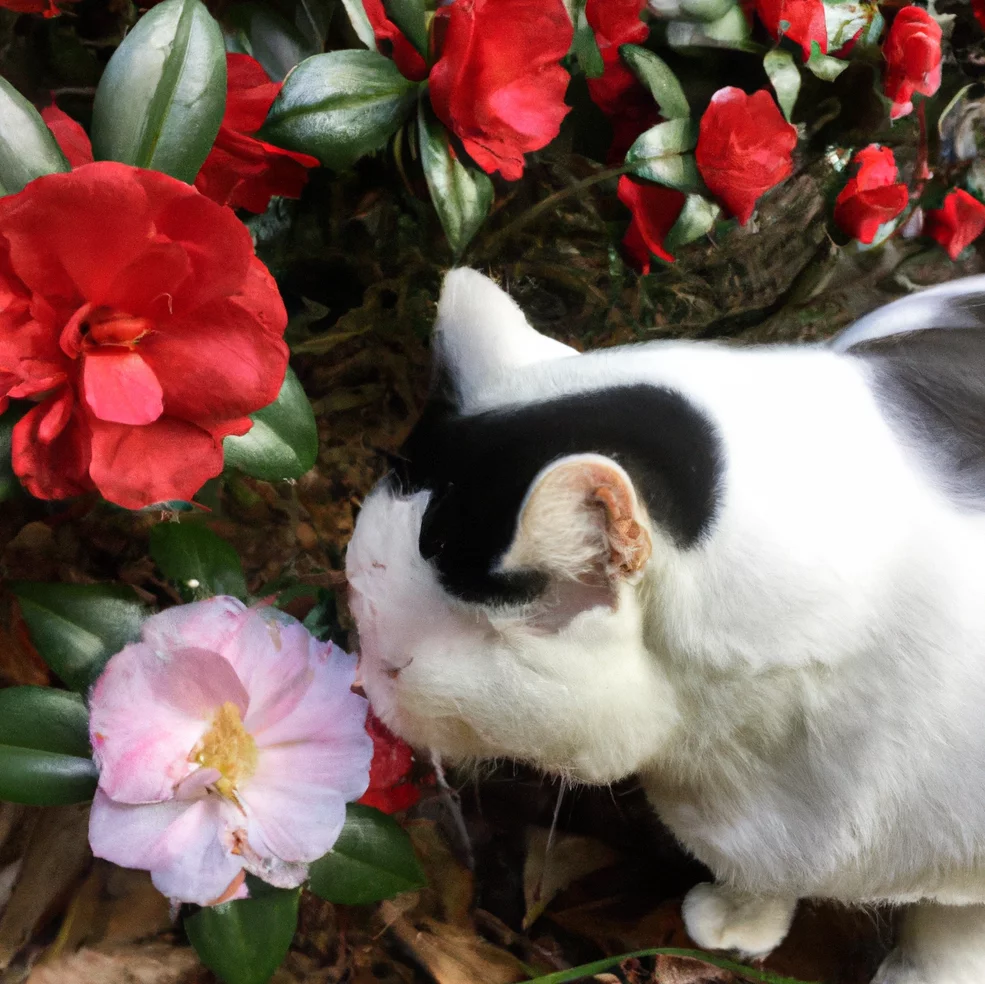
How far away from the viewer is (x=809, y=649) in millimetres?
534

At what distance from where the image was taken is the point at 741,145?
0.74m

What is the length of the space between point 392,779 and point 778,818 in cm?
31

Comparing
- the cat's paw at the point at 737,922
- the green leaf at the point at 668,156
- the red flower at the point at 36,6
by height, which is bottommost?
the cat's paw at the point at 737,922

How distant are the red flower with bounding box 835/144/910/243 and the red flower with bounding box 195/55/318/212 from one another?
529 millimetres

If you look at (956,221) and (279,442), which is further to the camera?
(956,221)

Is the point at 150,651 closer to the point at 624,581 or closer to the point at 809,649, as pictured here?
the point at 624,581

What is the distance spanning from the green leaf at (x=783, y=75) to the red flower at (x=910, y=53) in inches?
4.1

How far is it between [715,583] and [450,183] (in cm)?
36

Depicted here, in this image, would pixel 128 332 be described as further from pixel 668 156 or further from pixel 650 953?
pixel 650 953

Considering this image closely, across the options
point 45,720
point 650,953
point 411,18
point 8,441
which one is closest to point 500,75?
point 411,18

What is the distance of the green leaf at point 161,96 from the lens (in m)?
0.52

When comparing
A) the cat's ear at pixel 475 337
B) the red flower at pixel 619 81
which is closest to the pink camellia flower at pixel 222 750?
the cat's ear at pixel 475 337

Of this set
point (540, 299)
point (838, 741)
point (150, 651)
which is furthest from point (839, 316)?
point (150, 651)

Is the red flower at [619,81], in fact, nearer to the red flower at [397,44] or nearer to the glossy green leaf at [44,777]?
the red flower at [397,44]
